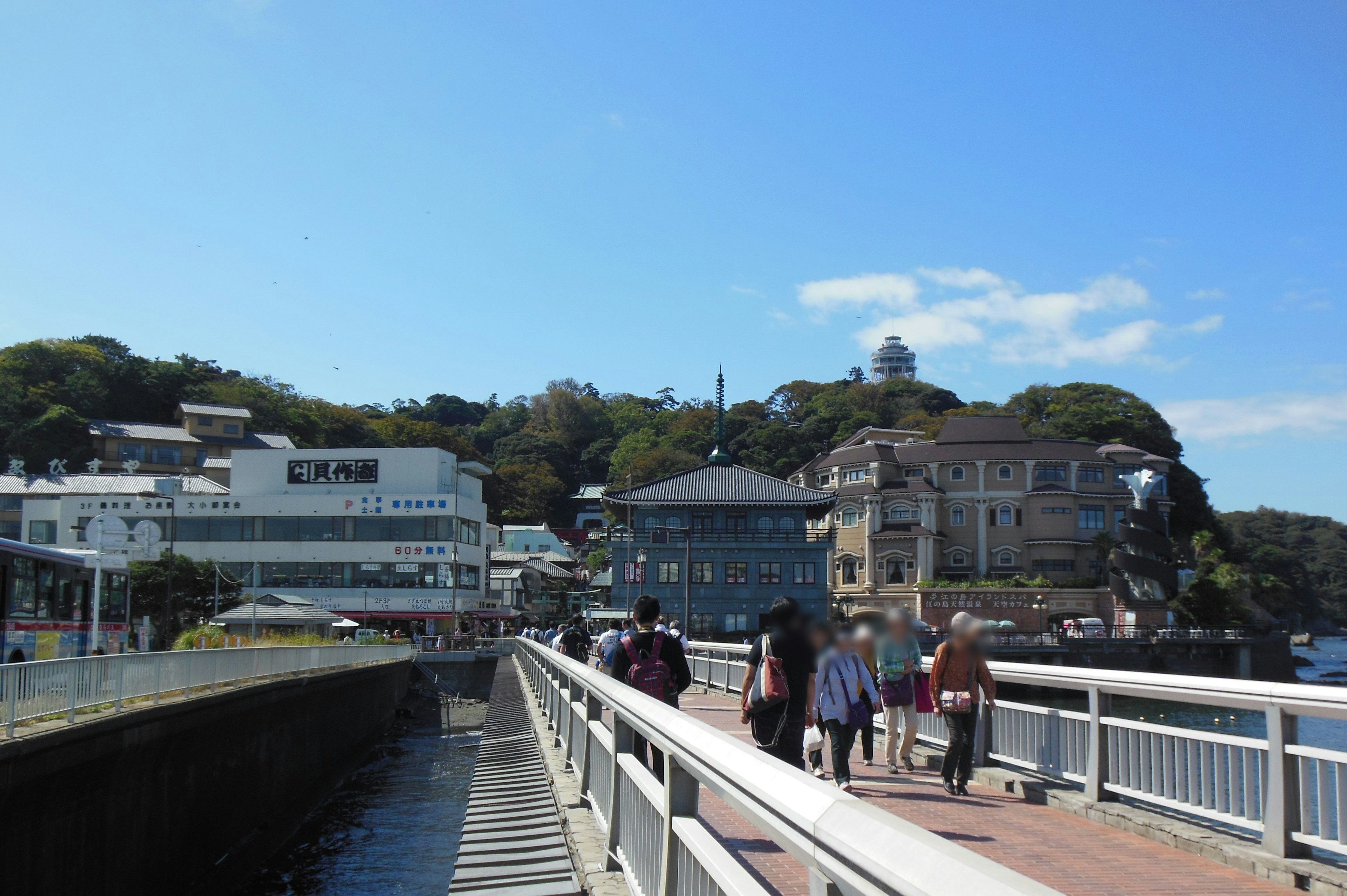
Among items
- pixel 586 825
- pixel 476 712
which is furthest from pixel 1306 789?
pixel 476 712

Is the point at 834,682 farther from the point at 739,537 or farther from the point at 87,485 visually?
the point at 87,485

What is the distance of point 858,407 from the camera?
5379 inches

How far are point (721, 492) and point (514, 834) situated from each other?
58868 mm

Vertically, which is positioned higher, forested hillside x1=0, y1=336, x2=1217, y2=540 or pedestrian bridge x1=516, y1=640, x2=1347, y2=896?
forested hillside x1=0, y1=336, x2=1217, y2=540

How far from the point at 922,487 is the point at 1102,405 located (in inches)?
1316

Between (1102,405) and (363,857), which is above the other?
(1102,405)

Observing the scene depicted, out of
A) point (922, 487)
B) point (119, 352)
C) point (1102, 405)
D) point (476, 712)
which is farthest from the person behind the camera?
point (119, 352)

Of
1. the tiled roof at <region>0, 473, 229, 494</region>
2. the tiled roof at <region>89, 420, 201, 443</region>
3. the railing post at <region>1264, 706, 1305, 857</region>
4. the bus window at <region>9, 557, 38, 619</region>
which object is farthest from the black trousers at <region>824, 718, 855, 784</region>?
the tiled roof at <region>89, 420, 201, 443</region>

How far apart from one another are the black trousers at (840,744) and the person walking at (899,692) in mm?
1882

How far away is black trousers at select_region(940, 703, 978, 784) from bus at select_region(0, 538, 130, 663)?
1543 centimetres

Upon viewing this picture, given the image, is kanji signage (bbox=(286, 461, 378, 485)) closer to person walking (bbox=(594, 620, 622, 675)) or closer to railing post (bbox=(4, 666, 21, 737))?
person walking (bbox=(594, 620, 622, 675))

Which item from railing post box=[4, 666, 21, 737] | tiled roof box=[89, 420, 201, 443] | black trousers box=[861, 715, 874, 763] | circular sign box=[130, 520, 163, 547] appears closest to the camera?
railing post box=[4, 666, 21, 737]

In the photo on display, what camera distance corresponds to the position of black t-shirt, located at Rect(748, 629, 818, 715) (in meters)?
8.48

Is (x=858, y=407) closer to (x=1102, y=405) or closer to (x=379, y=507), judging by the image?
(x=1102, y=405)
